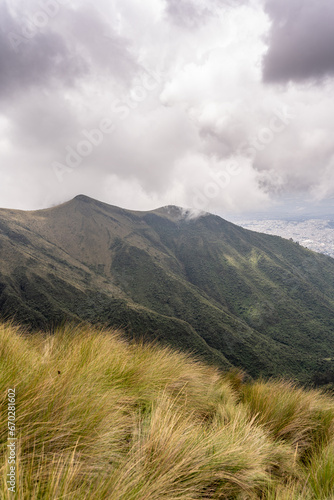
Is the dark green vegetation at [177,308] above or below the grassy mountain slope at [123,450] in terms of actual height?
below

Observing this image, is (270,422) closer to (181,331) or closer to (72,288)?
(181,331)

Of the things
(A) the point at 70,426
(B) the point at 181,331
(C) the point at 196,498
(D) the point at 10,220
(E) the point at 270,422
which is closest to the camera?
(C) the point at 196,498

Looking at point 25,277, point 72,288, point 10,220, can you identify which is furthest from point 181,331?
point 10,220

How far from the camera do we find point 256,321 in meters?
164

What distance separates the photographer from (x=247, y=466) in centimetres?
193

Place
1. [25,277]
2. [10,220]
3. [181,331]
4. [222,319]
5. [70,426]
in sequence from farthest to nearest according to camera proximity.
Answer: [10,220]
[222,319]
[25,277]
[181,331]
[70,426]

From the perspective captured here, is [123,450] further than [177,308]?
No

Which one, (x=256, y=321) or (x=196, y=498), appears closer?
(x=196, y=498)

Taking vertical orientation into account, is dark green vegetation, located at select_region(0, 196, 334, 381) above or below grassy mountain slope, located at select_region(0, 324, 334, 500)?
below

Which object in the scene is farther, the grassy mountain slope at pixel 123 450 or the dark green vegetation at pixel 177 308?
the dark green vegetation at pixel 177 308

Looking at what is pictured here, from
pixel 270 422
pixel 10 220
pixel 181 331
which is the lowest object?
pixel 181 331

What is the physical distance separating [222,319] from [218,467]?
14564cm

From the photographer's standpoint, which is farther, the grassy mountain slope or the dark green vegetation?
the dark green vegetation

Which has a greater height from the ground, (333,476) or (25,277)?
(333,476)
